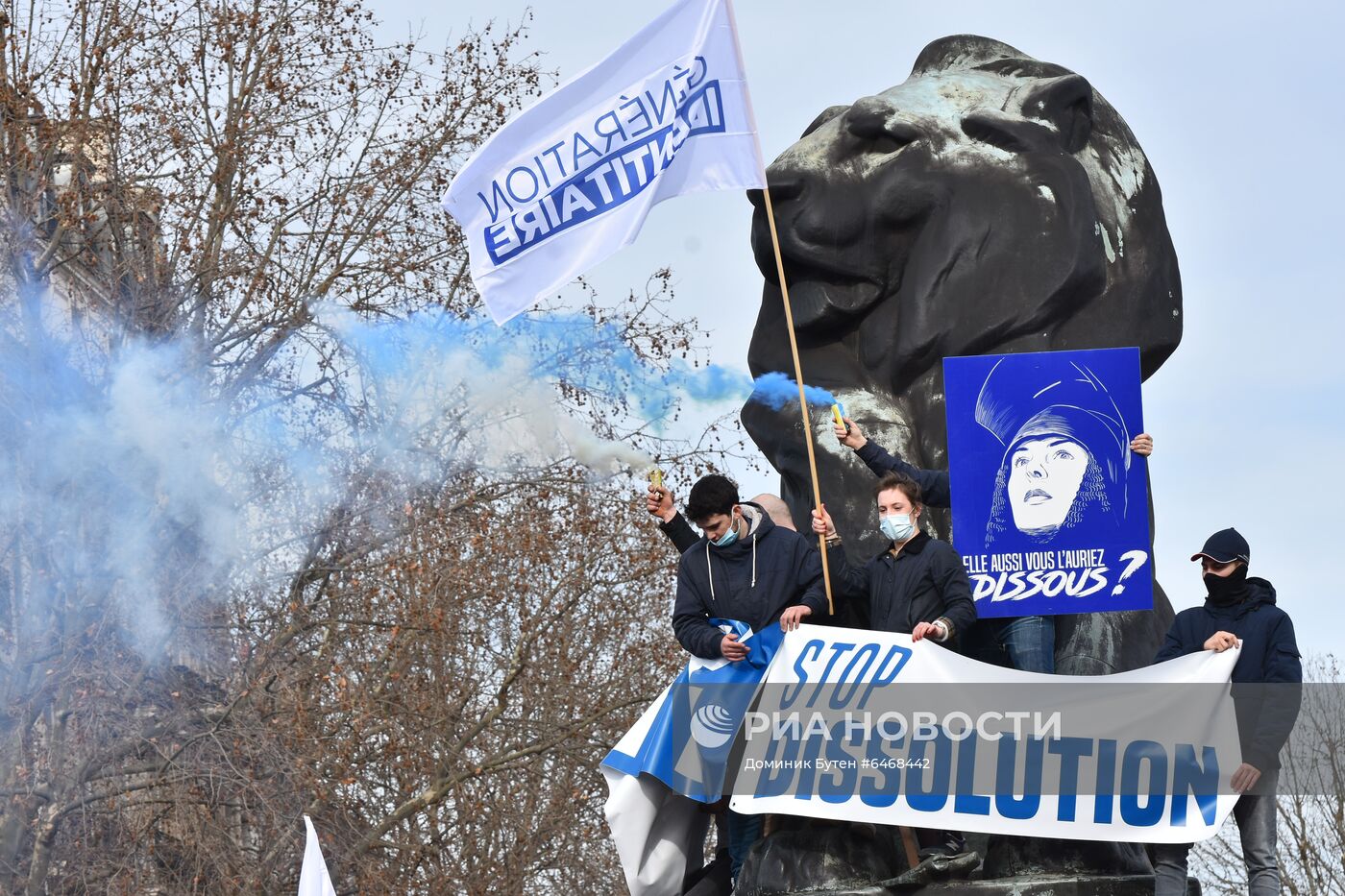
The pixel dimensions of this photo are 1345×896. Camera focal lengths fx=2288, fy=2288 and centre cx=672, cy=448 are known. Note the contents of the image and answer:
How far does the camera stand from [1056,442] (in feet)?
28.6

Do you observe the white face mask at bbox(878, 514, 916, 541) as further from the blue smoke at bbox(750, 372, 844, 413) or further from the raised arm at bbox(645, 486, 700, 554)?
the blue smoke at bbox(750, 372, 844, 413)

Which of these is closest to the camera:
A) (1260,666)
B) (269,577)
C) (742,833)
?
(1260,666)

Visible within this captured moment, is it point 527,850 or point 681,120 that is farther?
point 527,850

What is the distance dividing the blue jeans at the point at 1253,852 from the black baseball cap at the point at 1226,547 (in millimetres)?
747

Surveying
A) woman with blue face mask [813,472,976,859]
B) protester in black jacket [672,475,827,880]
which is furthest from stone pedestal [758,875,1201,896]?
protester in black jacket [672,475,827,880]

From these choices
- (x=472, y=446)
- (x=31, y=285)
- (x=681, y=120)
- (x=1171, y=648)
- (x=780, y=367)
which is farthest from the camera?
(x=472, y=446)

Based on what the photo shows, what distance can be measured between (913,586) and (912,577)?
0.11 feet

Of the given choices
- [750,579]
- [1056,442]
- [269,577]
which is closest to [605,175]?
[750,579]

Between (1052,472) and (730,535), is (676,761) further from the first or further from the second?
(1052,472)

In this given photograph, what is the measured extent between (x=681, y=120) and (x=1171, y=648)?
2953mm

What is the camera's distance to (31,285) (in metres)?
16.2

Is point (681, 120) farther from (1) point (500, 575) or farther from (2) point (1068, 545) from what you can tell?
(1) point (500, 575)

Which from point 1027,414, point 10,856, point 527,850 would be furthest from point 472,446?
point 1027,414

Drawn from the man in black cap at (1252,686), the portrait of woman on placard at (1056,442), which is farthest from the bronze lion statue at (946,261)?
the man in black cap at (1252,686)
